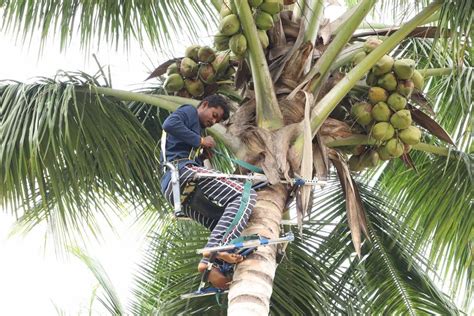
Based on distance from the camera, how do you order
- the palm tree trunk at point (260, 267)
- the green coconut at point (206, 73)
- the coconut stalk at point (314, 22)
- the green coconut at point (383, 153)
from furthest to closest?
the green coconut at point (206, 73) → the coconut stalk at point (314, 22) → the green coconut at point (383, 153) → the palm tree trunk at point (260, 267)

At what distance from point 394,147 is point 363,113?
0.82ft

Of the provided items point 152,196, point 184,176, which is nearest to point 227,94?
point 152,196

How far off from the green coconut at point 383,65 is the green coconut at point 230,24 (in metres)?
0.81

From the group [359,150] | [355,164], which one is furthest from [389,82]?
[355,164]

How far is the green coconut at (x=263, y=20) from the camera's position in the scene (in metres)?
5.04

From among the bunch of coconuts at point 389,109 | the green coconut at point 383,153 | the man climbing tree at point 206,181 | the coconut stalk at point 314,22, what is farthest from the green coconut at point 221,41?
the green coconut at point 383,153

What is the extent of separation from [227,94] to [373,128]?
111cm

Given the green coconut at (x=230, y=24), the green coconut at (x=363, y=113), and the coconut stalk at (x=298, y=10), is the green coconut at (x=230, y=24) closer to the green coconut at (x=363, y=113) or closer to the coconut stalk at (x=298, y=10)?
the coconut stalk at (x=298, y=10)

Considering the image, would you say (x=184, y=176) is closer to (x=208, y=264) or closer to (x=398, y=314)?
(x=208, y=264)

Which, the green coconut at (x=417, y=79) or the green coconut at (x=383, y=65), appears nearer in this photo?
the green coconut at (x=383, y=65)

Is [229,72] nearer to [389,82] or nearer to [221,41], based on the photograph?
[221,41]

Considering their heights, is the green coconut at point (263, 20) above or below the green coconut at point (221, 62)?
above

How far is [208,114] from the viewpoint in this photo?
16.6 feet

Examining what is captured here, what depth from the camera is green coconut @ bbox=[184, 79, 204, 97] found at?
5.64 metres
